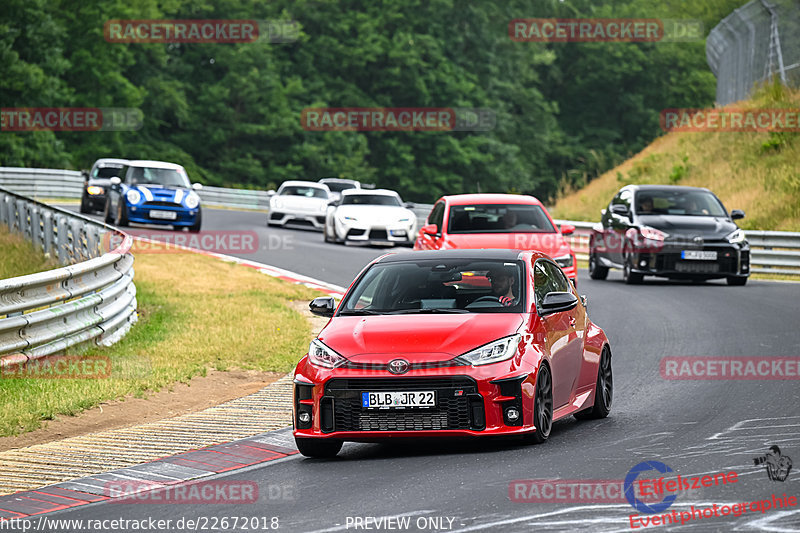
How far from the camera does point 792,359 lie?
13.7 m

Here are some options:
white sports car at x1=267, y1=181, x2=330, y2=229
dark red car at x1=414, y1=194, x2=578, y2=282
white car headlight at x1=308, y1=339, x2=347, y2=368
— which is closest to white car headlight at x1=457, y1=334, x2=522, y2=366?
white car headlight at x1=308, y1=339, x2=347, y2=368

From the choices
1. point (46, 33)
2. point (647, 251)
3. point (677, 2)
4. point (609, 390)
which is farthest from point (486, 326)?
point (677, 2)

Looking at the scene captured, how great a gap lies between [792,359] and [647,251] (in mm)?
9213

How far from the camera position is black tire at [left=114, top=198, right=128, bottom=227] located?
32.2 meters

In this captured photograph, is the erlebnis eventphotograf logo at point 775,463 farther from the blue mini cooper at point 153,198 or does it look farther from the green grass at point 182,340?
the blue mini cooper at point 153,198

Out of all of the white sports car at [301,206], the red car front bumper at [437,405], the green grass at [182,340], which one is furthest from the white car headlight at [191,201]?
the red car front bumper at [437,405]

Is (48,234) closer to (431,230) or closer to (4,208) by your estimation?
(4,208)

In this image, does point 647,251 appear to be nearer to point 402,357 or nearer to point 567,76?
point 402,357

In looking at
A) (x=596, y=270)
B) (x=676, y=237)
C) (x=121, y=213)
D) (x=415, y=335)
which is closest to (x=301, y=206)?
(x=121, y=213)

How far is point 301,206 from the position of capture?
3841 cm

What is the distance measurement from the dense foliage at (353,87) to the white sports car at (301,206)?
25343mm

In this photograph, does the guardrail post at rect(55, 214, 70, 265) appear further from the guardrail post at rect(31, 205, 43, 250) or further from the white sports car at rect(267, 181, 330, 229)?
the white sports car at rect(267, 181, 330, 229)

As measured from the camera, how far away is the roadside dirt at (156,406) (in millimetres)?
10266

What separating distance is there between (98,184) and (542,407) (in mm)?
30587
